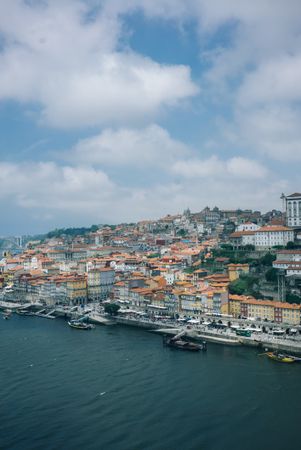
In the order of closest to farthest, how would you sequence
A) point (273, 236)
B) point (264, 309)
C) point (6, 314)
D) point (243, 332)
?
1. point (243, 332)
2. point (264, 309)
3. point (6, 314)
4. point (273, 236)

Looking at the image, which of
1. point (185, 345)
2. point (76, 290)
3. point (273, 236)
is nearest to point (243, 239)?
point (273, 236)

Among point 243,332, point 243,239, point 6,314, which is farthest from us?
point 243,239

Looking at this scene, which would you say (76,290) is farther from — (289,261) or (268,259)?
(289,261)

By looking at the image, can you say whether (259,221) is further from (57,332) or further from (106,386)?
(106,386)

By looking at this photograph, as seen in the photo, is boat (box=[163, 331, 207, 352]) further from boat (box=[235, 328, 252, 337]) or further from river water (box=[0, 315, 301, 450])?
boat (box=[235, 328, 252, 337])

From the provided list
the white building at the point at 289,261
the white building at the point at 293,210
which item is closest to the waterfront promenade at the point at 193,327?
the white building at the point at 289,261

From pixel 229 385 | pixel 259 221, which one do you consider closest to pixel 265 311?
pixel 229 385

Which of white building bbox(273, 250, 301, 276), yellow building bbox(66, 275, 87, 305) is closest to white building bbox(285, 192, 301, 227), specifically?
white building bbox(273, 250, 301, 276)

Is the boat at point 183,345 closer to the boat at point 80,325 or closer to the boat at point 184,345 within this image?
the boat at point 184,345
